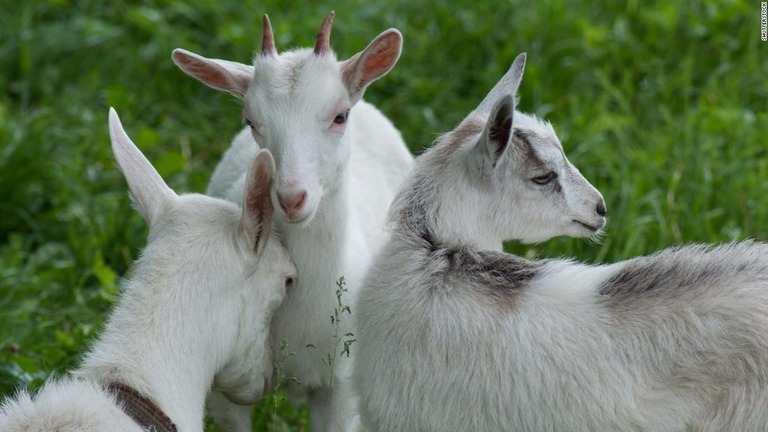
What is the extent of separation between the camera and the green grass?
6.61 metres

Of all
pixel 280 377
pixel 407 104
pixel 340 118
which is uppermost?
pixel 340 118

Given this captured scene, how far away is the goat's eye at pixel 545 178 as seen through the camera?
4.72 meters

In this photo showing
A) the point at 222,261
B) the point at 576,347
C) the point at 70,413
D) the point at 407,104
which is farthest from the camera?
the point at 407,104

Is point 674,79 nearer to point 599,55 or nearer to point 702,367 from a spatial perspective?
point 599,55

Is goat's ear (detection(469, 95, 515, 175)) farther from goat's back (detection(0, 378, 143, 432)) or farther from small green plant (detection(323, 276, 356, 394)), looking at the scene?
goat's back (detection(0, 378, 143, 432))

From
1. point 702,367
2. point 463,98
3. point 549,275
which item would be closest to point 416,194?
point 549,275

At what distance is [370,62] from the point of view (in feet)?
16.3

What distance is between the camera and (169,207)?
4.62 metres

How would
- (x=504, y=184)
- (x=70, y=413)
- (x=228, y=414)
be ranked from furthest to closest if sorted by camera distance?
(x=228, y=414)
(x=504, y=184)
(x=70, y=413)

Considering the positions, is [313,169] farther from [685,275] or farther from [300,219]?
[685,275]

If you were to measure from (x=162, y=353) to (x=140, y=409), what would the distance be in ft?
0.74

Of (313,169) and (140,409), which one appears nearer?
(140,409)

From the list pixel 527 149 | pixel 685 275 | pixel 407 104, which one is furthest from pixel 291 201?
pixel 407 104

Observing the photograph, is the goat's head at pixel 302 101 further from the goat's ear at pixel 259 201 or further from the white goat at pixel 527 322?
the white goat at pixel 527 322
